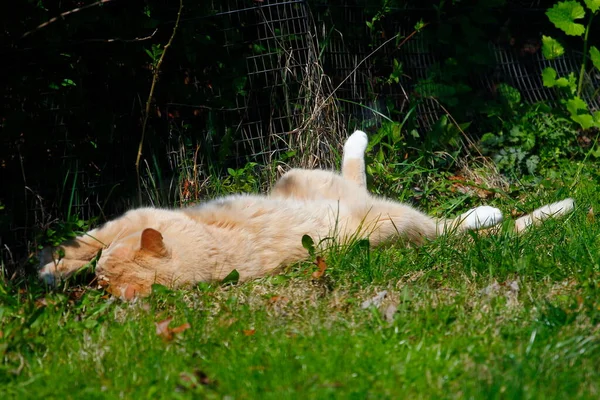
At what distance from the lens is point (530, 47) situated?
23.7ft

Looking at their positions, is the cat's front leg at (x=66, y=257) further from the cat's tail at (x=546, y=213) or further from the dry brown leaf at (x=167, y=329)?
the cat's tail at (x=546, y=213)

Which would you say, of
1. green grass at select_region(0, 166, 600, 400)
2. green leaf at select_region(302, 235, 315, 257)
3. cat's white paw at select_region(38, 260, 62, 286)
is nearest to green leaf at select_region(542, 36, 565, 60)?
green grass at select_region(0, 166, 600, 400)

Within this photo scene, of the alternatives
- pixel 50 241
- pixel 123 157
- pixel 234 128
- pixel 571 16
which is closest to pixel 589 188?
pixel 571 16

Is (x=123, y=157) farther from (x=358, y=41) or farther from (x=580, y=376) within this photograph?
(x=580, y=376)

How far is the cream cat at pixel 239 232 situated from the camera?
4000 millimetres

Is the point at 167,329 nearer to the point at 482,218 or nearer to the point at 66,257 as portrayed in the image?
the point at 66,257

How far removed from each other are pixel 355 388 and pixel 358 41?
4.10 meters

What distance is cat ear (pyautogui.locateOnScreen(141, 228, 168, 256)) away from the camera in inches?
155

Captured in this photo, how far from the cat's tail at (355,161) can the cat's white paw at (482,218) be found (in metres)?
0.83

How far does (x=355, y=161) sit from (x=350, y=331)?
2323 millimetres

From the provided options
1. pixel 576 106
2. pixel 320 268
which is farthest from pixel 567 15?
pixel 320 268

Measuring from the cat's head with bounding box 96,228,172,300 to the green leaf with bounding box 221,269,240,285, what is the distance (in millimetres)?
323

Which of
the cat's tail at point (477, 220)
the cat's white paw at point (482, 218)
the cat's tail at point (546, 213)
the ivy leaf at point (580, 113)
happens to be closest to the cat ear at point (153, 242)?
the cat's tail at point (477, 220)

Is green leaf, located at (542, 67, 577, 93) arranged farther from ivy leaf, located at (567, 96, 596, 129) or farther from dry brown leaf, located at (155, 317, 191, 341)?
dry brown leaf, located at (155, 317, 191, 341)
